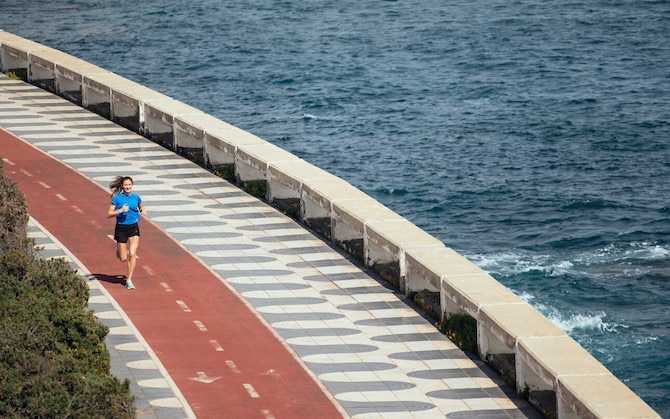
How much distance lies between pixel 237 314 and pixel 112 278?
3495mm

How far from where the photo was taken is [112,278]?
27016 mm

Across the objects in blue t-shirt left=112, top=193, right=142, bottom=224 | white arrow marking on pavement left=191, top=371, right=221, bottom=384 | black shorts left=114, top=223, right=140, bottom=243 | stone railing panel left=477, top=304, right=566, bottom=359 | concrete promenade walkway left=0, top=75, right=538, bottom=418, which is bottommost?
concrete promenade walkway left=0, top=75, right=538, bottom=418

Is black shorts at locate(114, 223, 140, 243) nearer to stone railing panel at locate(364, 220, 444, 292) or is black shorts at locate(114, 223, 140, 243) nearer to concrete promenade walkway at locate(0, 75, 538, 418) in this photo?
concrete promenade walkway at locate(0, 75, 538, 418)

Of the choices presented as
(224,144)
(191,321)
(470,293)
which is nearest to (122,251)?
(191,321)

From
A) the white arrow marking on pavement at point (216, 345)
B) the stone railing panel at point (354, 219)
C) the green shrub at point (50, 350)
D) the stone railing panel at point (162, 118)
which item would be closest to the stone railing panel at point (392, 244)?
the stone railing panel at point (354, 219)

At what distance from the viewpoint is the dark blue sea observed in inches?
1967

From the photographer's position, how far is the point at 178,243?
2967 cm

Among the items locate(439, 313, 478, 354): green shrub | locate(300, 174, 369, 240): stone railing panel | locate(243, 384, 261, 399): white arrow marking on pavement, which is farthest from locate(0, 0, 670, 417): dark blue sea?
locate(243, 384, 261, 399): white arrow marking on pavement

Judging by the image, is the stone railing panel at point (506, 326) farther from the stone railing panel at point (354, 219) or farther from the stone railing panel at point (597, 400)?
the stone railing panel at point (354, 219)

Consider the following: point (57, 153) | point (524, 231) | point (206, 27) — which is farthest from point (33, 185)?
point (206, 27)

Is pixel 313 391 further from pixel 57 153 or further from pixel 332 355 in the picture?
pixel 57 153

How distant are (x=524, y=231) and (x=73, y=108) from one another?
21727 mm

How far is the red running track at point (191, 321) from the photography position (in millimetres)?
21016

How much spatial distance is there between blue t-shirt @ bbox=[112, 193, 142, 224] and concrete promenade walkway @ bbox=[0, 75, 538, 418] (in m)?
1.51
